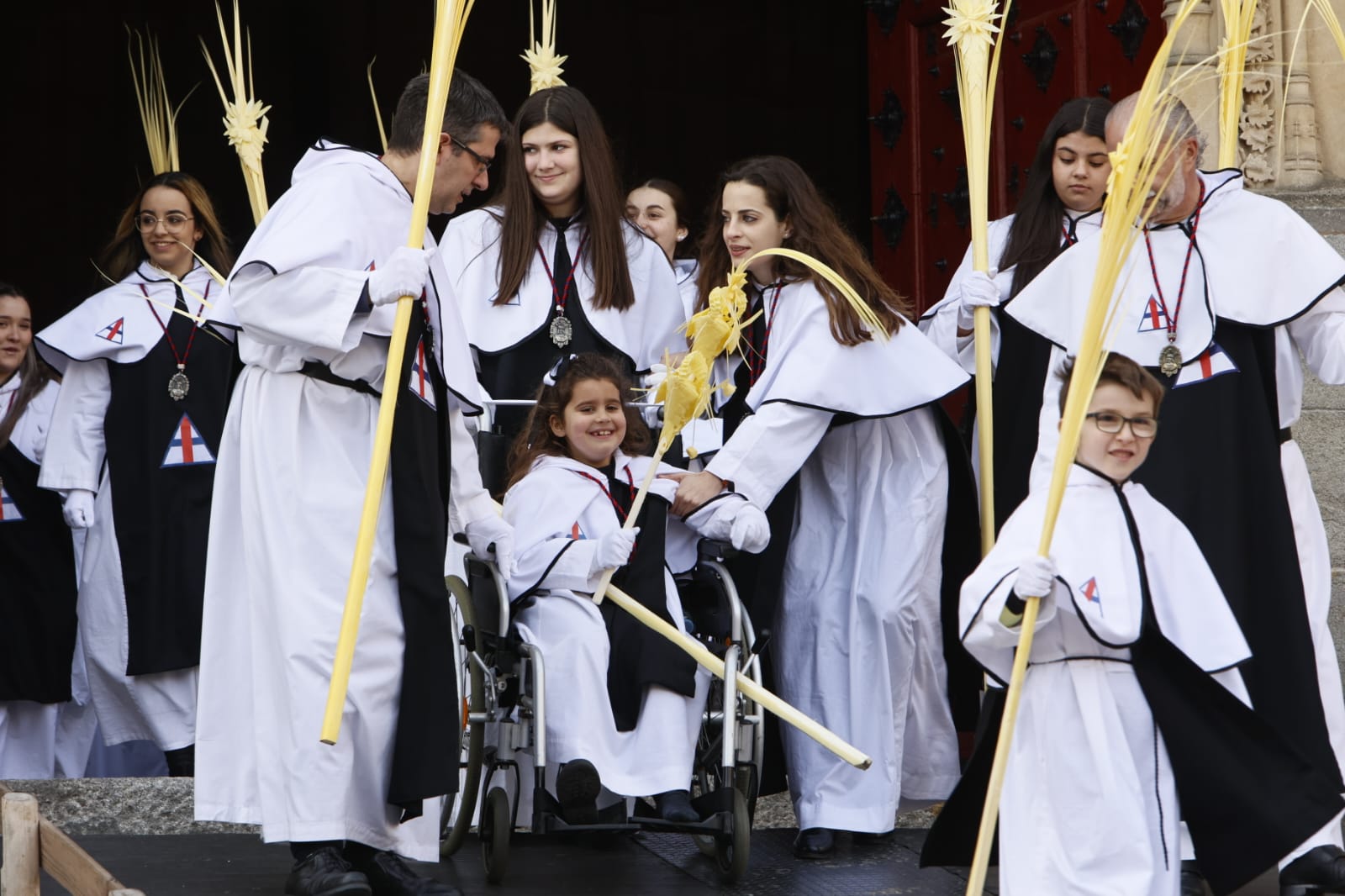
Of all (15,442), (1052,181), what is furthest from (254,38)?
(1052,181)

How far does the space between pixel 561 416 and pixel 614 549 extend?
0.48 metres

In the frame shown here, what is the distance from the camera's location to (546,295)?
5828 mm

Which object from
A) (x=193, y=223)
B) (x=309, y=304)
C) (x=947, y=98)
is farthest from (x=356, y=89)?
Result: (x=309, y=304)

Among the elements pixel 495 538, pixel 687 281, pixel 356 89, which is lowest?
pixel 495 538

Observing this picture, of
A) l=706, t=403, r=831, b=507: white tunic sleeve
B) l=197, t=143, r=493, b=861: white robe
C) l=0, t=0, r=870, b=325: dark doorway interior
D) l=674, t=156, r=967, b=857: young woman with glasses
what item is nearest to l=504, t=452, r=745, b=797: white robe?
l=706, t=403, r=831, b=507: white tunic sleeve

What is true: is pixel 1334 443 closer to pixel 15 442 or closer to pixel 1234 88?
pixel 1234 88

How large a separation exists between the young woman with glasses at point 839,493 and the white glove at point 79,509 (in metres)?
2.36

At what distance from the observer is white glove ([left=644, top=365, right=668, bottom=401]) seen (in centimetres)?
547

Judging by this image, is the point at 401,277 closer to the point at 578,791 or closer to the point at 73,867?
the point at 578,791

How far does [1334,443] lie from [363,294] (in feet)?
11.6

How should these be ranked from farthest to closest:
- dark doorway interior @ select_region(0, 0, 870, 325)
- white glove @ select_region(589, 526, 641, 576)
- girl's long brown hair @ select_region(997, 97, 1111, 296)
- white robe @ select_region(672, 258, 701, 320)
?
1. dark doorway interior @ select_region(0, 0, 870, 325)
2. white robe @ select_region(672, 258, 701, 320)
3. girl's long brown hair @ select_region(997, 97, 1111, 296)
4. white glove @ select_region(589, 526, 641, 576)

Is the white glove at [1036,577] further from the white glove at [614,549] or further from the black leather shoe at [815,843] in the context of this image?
the black leather shoe at [815,843]

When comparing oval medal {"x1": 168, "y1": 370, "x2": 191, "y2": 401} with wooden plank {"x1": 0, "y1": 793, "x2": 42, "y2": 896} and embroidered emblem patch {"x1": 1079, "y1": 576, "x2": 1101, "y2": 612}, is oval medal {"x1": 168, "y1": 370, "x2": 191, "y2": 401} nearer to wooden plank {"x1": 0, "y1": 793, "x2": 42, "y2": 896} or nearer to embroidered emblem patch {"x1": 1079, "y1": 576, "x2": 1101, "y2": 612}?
wooden plank {"x1": 0, "y1": 793, "x2": 42, "y2": 896}

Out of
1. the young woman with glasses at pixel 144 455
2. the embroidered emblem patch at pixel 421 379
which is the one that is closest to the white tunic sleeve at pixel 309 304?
the embroidered emblem patch at pixel 421 379
